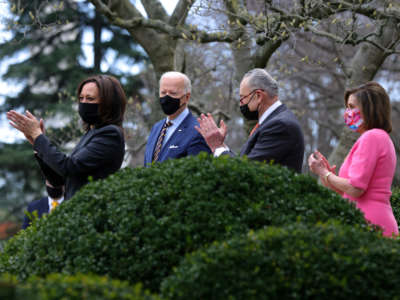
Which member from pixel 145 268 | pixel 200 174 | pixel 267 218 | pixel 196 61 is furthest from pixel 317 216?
pixel 196 61

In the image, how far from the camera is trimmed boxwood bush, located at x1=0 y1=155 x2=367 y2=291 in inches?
121

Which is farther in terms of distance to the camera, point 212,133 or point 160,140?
point 160,140

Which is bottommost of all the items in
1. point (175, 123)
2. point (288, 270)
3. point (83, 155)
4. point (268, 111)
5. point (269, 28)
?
point (288, 270)

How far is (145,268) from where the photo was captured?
3029 millimetres

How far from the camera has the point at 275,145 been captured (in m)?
4.35

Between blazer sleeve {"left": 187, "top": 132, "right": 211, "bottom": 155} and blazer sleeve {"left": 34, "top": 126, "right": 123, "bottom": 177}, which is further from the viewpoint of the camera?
blazer sleeve {"left": 187, "top": 132, "right": 211, "bottom": 155}

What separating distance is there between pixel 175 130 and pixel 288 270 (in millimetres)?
2744

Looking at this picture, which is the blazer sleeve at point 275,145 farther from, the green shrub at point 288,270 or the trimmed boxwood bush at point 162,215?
the green shrub at point 288,270

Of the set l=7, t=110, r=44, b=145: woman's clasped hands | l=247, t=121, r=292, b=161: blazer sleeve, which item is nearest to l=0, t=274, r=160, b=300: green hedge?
l=7, t=110, r=44, b=145: woman's clasped hands

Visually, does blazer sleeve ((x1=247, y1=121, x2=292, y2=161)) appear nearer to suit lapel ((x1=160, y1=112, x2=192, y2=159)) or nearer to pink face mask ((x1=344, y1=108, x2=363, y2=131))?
pink face mask ((x1=344, y1=108, x2=363, y2=131))

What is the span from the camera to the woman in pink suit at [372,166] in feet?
13.2

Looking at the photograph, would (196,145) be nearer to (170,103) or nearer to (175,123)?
(175,123)

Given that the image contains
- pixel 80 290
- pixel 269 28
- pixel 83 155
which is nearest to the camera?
pixel 80 290

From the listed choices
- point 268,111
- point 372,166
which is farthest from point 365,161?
point 268,111
